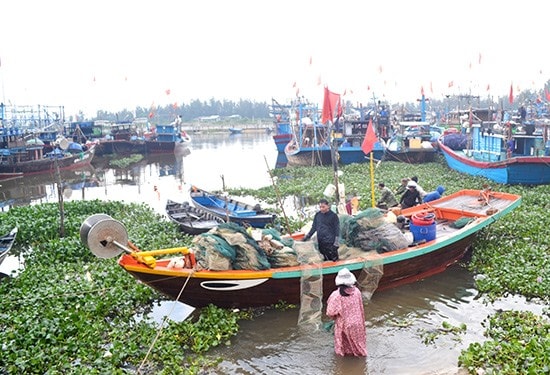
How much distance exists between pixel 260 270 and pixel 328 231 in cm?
129

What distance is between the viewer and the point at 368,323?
7133mm

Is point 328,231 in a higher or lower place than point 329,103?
lower

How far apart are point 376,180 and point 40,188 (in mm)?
18585

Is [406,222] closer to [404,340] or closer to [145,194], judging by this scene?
[404,340]

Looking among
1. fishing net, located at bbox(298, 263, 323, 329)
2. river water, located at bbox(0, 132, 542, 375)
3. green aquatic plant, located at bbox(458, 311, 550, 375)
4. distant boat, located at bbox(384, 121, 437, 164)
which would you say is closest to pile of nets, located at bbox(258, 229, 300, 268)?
fishing net, located at bbox(298, 263, 323, 329)

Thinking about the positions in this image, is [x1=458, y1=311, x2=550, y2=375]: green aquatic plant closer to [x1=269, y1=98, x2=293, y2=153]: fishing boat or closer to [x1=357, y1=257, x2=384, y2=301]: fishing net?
[x1=357, y1=257, x2=384, y2=301]: fishing net

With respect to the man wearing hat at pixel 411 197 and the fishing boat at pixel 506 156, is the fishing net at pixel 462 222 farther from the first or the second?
the fishing boat at pixel 506 156

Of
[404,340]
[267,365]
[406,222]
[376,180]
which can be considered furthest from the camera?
[376,180]

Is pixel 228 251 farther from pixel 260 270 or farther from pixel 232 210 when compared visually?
pixel 232 210

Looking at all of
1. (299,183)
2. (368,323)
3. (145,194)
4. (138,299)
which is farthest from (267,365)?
(145,194)

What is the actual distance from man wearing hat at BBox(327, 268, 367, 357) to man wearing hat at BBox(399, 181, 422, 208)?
5.71 metres

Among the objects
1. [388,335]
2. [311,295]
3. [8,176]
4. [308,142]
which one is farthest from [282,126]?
[388,335]

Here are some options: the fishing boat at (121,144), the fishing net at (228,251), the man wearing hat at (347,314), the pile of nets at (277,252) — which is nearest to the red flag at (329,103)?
the pile of nets at (277,252)

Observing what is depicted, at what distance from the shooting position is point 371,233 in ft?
26.2
